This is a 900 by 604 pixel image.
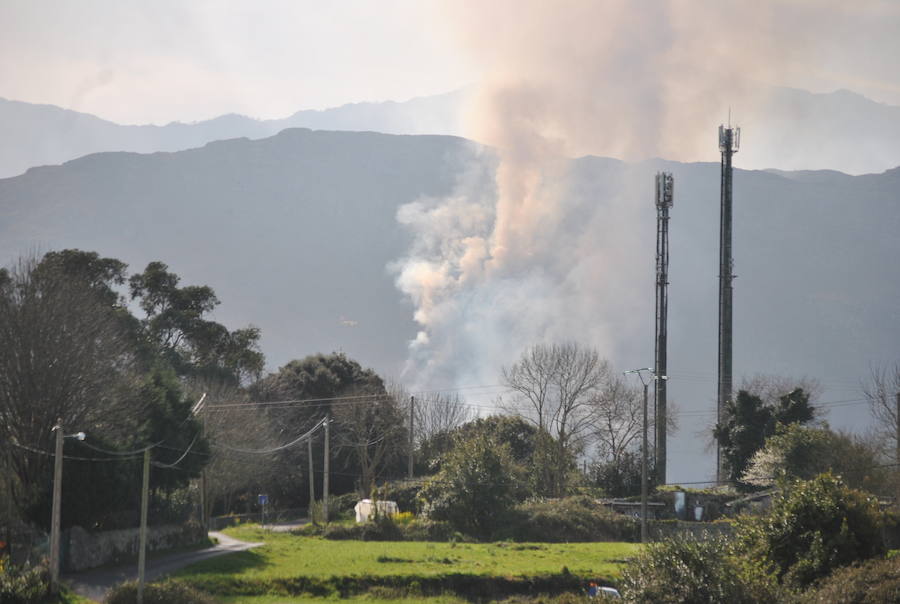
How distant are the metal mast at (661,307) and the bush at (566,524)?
1407 cm

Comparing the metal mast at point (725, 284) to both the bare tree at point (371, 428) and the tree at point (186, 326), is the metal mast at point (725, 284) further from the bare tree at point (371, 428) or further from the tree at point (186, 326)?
the tree at point (186, 326)

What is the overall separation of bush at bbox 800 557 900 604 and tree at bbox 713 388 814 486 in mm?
42038

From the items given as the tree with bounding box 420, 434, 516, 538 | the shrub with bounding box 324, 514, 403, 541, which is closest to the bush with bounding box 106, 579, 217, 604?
the shrub with bounding box 324, 514, 403, 541

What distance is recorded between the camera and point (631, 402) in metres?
85.5

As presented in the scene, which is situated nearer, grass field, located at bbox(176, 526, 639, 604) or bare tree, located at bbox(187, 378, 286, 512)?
grass field, located at bbox(176, 526, 639, 604)

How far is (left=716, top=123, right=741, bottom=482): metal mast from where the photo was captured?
75.8 meters

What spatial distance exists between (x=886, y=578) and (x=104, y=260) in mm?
73832

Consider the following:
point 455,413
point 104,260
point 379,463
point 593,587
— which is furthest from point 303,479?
point 593,587

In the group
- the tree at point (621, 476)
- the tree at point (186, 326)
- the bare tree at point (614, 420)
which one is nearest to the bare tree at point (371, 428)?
the tree at point (186, 326)

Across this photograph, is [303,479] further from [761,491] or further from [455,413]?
[761,491]

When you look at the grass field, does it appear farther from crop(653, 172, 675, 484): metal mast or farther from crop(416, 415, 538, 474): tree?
crop(416, 415, 538, 474): tree

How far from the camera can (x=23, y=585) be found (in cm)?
3142

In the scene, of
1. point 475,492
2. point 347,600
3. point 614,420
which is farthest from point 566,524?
point 614,420

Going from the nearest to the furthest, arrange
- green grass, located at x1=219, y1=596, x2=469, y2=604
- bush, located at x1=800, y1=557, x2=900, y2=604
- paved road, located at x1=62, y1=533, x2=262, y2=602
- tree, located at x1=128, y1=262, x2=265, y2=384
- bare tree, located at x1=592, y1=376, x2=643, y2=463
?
bush, located at x1=800, y1=557, x2=900, y2=604
paved road, located at x1=62, y1=533, x2=262, y2=602
green grass, located at x1=219, y1=596, x2=469, y2=604
bare tree, located at x1=592, y1=376, x2=643, y2=463
tree, located at x1=128, y1=262, x2=265, y2=384
